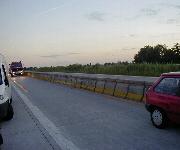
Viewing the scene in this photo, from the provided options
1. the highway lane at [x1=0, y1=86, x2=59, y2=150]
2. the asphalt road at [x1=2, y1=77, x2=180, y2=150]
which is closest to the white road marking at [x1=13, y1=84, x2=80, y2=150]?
the asphalt road at [x1=2, y1=77, x2=180, y2=150]

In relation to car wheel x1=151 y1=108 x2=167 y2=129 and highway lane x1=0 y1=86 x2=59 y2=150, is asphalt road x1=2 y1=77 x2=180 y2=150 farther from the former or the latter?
car wheel x1=151 y1=108 x2=167 y2=129

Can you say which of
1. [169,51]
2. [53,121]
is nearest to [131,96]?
[53,121]

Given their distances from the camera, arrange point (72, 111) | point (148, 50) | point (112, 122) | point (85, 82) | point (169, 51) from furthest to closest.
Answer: point (148, 50), point (169, 51), point (85, 82), point (72, 111), point (112, 122)

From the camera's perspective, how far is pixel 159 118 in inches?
364

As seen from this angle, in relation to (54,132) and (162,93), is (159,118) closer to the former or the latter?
(162,93)

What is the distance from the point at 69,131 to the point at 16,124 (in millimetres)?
2408

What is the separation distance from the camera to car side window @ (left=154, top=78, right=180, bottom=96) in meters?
8.74

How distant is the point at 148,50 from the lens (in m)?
124

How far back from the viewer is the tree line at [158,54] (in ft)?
338

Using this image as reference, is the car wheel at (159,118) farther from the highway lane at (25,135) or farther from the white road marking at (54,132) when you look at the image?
the highway lane at (25,135)

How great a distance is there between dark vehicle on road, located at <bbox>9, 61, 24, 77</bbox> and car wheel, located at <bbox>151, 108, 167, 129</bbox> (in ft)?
198

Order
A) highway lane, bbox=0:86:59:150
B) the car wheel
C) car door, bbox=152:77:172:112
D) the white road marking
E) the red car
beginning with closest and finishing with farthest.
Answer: the white road marking < highway lane, bbox=0:86:59:150 < the red car < car door, bbox=152:77:172:112 < the car wheel

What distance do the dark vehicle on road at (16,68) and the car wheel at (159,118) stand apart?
6045 centimetres

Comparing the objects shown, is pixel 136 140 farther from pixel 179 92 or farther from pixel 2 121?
pixel 2 121
